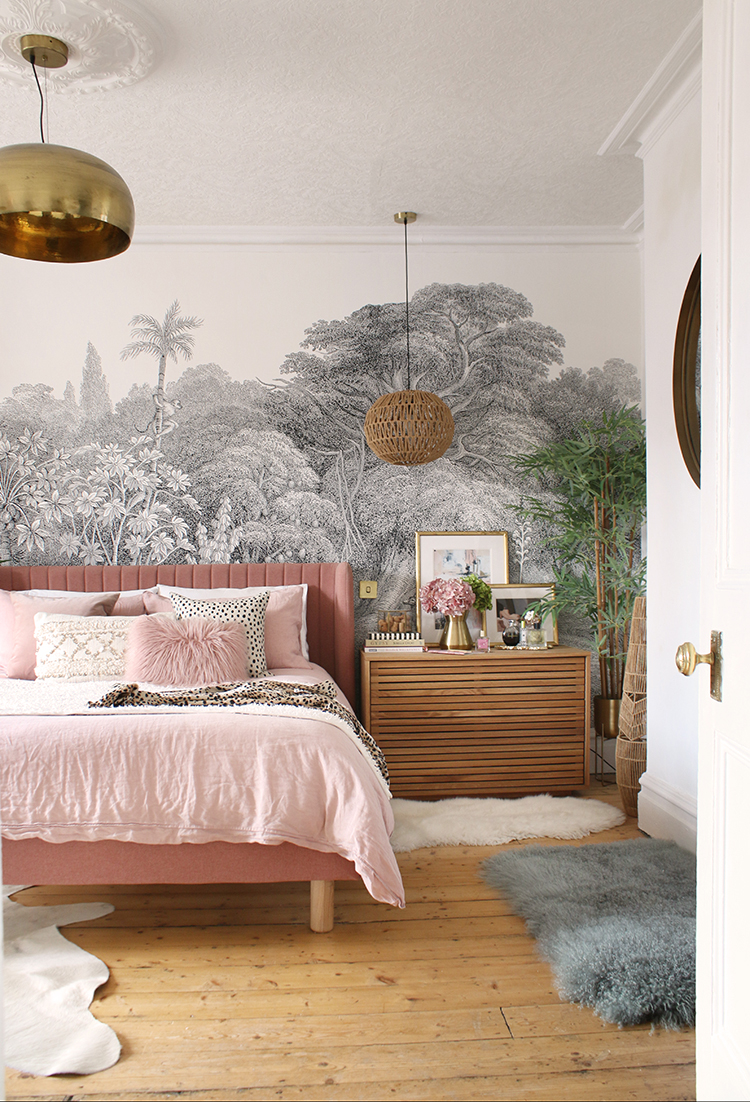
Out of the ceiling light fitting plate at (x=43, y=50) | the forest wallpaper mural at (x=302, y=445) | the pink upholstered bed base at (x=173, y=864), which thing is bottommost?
the pink upholstered bed base at (x=173, y=864)

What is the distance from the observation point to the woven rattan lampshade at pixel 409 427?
4020mm

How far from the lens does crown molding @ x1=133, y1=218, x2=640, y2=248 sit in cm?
429

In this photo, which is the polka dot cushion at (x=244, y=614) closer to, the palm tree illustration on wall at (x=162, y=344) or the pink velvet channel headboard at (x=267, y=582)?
the pink velvet channel headboard at (x=267, y=582)

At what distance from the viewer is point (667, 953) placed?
6.99ft

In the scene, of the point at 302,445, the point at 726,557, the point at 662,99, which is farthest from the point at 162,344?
the point at 726,557

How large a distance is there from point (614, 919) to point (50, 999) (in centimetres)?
160

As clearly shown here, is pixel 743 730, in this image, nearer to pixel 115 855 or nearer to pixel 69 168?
pixel 115 855

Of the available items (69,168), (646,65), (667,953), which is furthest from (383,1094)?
(646,65)

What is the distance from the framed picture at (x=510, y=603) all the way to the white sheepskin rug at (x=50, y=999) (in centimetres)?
248

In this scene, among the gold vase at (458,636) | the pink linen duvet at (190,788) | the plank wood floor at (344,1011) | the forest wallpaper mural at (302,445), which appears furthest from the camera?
the forest wallpaper mural at (302,445)

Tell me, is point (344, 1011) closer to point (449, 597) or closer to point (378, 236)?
point (449, 597)

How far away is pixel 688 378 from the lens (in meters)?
2.98

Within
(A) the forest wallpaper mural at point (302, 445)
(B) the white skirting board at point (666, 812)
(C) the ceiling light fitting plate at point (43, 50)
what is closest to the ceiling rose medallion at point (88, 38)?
(C) the ceiling light fitting plate at point (43, 50)

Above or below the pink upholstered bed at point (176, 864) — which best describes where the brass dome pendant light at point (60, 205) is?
above
